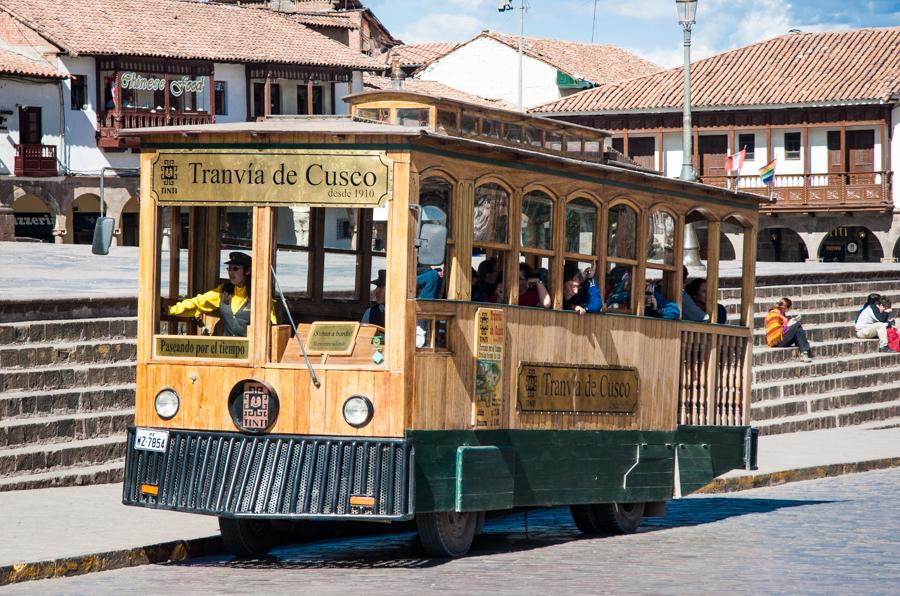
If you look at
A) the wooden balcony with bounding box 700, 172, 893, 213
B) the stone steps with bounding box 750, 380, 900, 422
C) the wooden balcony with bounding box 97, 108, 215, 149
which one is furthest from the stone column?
the wooden balcony with bounding box 700, 172, 893, 213

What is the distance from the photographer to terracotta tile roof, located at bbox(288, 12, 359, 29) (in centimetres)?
7119

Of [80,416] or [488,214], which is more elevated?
[488,214]

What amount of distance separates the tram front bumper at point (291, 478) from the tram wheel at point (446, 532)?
2.44 ft

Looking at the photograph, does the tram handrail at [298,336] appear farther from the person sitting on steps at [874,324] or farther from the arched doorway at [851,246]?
the arched doorway at [851,246]

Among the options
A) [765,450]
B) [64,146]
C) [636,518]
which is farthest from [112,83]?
[636,518]

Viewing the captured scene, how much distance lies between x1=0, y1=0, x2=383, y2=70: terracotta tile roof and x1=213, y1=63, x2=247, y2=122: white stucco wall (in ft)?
2.24

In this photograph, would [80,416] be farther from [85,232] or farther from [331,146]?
[85,232]

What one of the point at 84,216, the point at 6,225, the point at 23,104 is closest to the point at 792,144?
the point at 84,216

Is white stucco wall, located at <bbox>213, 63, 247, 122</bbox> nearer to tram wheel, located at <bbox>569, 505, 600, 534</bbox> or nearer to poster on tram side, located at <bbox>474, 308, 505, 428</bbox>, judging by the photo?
tram wheel, located at <bbox>569, 505, 600, 534</bbox>

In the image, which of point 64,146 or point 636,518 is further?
point 64,146

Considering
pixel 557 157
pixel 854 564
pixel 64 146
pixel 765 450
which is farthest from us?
pixel 64 146

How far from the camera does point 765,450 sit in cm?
2116

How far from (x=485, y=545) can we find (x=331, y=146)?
11.5ft

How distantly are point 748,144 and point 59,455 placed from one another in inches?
1732
